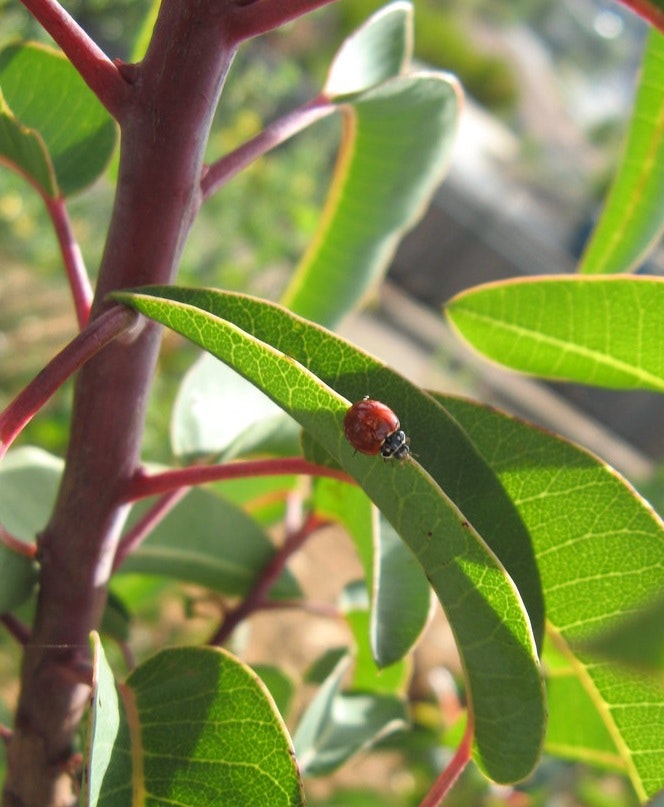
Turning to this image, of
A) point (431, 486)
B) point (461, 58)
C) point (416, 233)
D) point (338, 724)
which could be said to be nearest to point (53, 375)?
point (431, 486)

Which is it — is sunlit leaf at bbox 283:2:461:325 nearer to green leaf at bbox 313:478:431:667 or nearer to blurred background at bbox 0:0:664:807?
blurred background at bbox 0:0:664:807

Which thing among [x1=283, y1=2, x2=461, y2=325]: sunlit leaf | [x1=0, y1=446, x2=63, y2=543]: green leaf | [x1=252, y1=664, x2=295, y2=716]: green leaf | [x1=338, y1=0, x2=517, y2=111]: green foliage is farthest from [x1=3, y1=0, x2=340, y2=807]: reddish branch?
[x1=338, y1=0, x2=517, y2=111]: green foliage

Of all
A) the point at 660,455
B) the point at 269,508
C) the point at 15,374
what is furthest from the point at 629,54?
the point at 269,508

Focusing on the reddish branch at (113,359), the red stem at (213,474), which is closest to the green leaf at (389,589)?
the red stem at (213,474)

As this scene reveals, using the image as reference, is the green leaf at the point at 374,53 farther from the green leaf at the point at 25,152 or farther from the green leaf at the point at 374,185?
the green leaf at the point at 25,152

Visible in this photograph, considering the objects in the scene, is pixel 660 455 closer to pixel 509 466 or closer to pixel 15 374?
pixel 15 374

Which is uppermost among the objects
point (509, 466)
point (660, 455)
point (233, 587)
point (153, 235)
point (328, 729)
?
point (153, 235)

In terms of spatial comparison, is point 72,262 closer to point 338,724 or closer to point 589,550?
point 589,550
